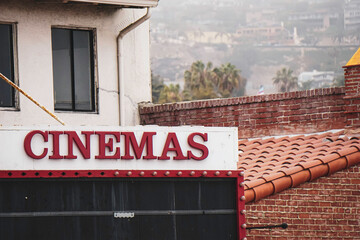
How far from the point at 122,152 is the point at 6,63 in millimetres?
5311

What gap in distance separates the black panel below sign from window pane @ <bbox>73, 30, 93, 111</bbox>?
5.46 m

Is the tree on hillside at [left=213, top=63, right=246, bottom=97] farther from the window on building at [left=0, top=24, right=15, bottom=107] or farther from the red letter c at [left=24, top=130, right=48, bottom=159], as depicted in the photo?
the red letter c at [left=24, top=130, right=48, bottom=159]

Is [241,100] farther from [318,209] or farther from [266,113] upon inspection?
[318,209]

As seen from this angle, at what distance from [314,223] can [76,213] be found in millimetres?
4797

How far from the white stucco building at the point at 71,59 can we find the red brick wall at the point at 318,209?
4.17 meters

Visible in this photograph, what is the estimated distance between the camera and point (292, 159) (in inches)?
579

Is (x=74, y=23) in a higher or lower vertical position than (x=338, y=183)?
higher

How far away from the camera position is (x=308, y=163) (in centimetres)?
1401

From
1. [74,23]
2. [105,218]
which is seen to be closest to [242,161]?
[74,23]

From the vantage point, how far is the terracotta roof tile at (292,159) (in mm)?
13773

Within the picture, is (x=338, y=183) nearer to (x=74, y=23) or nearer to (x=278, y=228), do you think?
(x=278, y=228)

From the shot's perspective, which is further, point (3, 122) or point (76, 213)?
point (3, 122)

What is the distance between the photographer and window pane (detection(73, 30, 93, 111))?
641 inches

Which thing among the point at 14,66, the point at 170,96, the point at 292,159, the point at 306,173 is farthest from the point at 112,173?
the point at 170,96
